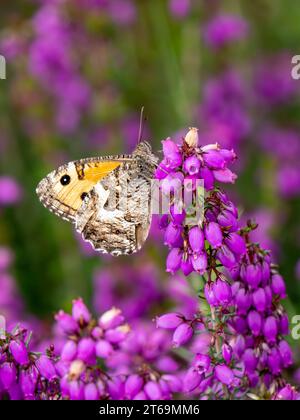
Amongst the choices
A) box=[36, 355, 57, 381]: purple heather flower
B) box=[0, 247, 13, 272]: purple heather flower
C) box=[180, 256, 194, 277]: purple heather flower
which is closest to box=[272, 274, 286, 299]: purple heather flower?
box=[180, 256, 194, 277]: purple heather flower

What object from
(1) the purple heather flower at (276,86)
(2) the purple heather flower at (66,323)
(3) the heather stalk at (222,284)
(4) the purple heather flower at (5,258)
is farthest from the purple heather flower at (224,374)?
(1) the purple heather flower at (276,86)

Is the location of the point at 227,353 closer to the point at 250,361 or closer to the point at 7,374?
the point at 250,361

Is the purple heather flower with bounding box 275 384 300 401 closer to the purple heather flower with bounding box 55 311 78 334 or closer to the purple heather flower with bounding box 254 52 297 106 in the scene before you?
the purple heather flower with bounding box 55 311 78 334

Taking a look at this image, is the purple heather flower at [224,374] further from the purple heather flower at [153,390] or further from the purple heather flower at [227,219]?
the purple heather flower at [227,219]

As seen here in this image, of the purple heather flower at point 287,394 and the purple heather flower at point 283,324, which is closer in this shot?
the purple heather flower at point 287,394

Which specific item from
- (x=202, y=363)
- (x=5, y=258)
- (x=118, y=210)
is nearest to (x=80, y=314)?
(x=202, y=363)

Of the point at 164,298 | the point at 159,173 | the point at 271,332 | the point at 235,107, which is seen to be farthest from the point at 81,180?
the point at 235,107

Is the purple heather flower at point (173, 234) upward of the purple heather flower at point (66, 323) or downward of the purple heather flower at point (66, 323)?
upward
